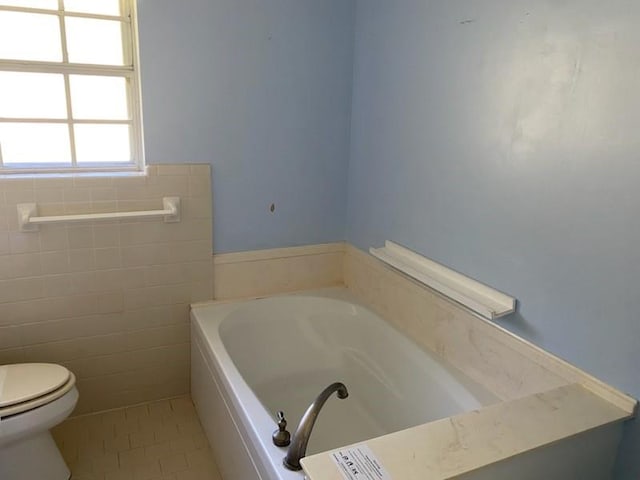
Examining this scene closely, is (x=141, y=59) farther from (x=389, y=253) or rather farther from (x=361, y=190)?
(x=389, y=253)

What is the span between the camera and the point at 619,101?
4.20ft

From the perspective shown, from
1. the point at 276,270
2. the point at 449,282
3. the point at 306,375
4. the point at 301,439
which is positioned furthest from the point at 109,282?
the point at 449,282

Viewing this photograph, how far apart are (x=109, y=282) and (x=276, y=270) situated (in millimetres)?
815

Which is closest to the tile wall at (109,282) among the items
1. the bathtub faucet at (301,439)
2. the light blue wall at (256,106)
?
the light blue wall at (256,106)

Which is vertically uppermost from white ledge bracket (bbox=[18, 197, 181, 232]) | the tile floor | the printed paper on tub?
white ledge bracket (bbox=[18, 197, 181, 232])

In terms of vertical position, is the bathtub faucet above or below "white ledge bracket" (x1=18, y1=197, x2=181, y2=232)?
below

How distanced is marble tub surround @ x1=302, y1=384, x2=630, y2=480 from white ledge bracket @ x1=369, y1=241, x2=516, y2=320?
32cm

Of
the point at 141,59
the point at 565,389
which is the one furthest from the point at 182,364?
the point at 565,389

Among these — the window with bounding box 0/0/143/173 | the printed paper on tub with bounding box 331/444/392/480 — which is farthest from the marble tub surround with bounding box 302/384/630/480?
the window with bounding box 0/0/143/173

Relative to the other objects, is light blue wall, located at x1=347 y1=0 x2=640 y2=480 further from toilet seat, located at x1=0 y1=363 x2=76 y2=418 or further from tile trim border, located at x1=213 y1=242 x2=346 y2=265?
toilet seat, located at x1=0 y1=363 x2=76 y2=418

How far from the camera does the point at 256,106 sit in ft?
7.66

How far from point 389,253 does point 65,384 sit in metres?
1.43

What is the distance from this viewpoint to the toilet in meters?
1.74

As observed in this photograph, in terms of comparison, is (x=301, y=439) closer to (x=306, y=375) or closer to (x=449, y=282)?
(x=449, y=282)
